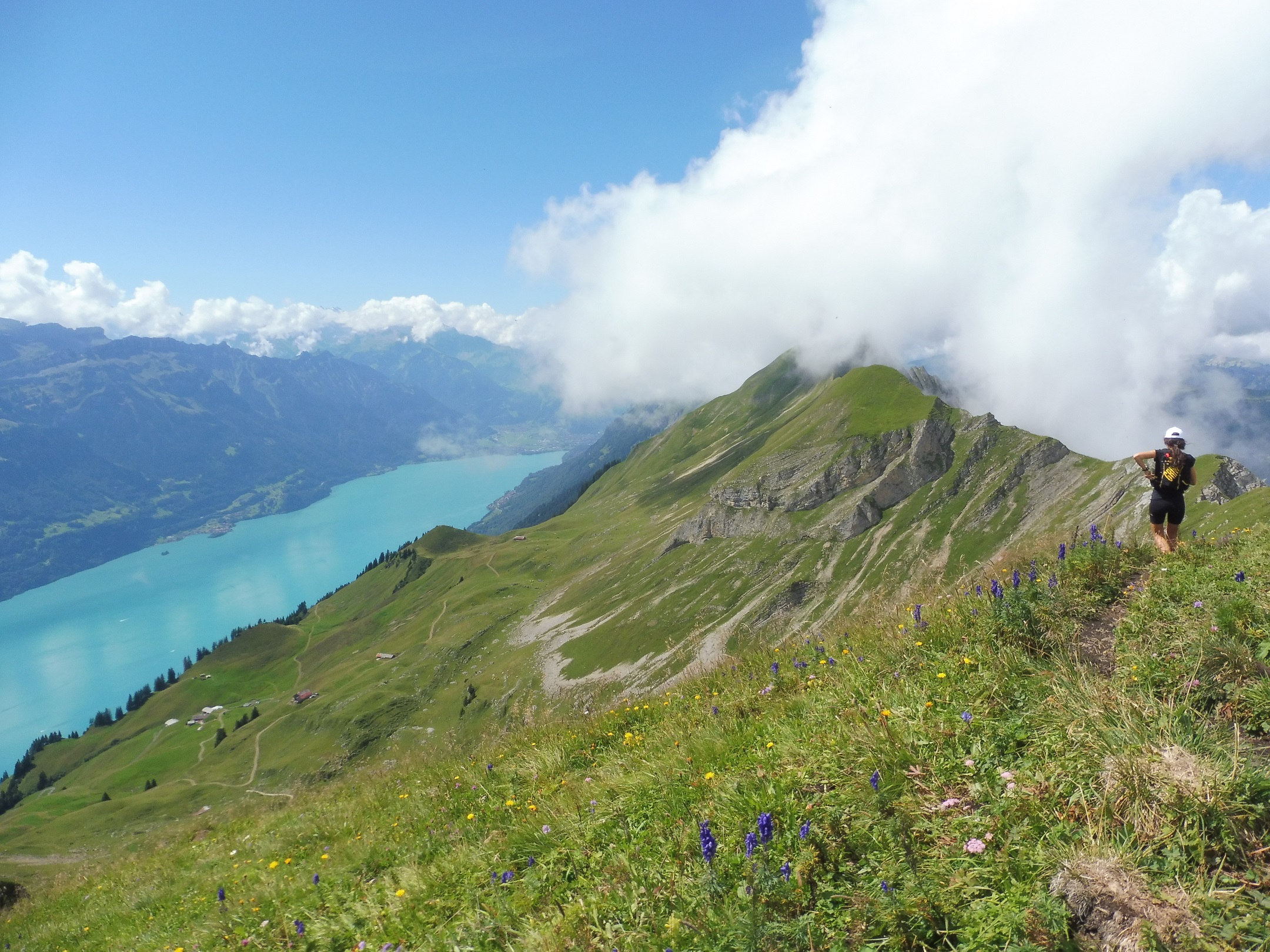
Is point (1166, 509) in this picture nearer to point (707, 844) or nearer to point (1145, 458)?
point (1145, 458)

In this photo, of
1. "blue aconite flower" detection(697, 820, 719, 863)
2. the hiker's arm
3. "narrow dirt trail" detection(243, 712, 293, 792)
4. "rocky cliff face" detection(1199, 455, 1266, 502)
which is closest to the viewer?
"blue aconite flower" detection(697, 820, 719, 863)

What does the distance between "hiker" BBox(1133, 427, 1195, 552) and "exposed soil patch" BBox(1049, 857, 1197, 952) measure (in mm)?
12535

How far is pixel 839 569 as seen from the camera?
165500mm

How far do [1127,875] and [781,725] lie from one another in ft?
12.3

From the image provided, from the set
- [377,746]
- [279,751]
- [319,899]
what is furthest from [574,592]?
[319,899]

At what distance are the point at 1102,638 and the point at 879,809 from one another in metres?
4.86

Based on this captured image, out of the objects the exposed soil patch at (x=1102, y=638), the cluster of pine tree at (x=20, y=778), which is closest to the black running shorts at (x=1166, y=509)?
the exposed soil patch at (x=1102, y=638)

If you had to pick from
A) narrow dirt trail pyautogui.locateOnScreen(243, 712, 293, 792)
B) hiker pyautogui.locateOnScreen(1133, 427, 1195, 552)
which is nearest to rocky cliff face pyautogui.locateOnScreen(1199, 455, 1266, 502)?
hiker pyautogui.locateOnScreen(1133, 427, 1195, 552)

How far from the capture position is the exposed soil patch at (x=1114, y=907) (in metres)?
3.45

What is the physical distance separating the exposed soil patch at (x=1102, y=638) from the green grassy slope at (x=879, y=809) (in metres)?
0.07

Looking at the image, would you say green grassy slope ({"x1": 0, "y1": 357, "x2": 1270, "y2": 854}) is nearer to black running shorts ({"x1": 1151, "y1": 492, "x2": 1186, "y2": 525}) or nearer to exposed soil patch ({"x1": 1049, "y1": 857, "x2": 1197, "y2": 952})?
black running shorts ({"x1": 1151, "y1": 492, "x2": 1186, "y2": 525})

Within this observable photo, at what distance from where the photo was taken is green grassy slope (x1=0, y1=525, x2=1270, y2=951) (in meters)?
3.98

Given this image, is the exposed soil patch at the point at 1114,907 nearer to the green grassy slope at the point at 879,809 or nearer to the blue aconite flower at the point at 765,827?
the green grassy slope at the point at 879,809

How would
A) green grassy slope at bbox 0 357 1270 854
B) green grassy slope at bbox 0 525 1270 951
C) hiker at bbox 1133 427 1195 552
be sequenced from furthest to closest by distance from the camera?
green grassy slope at bbox 0 357 1270 854
hiker at bbox 1133 427 1195 552
green grassy slope at bbox 0 525 1270 951
